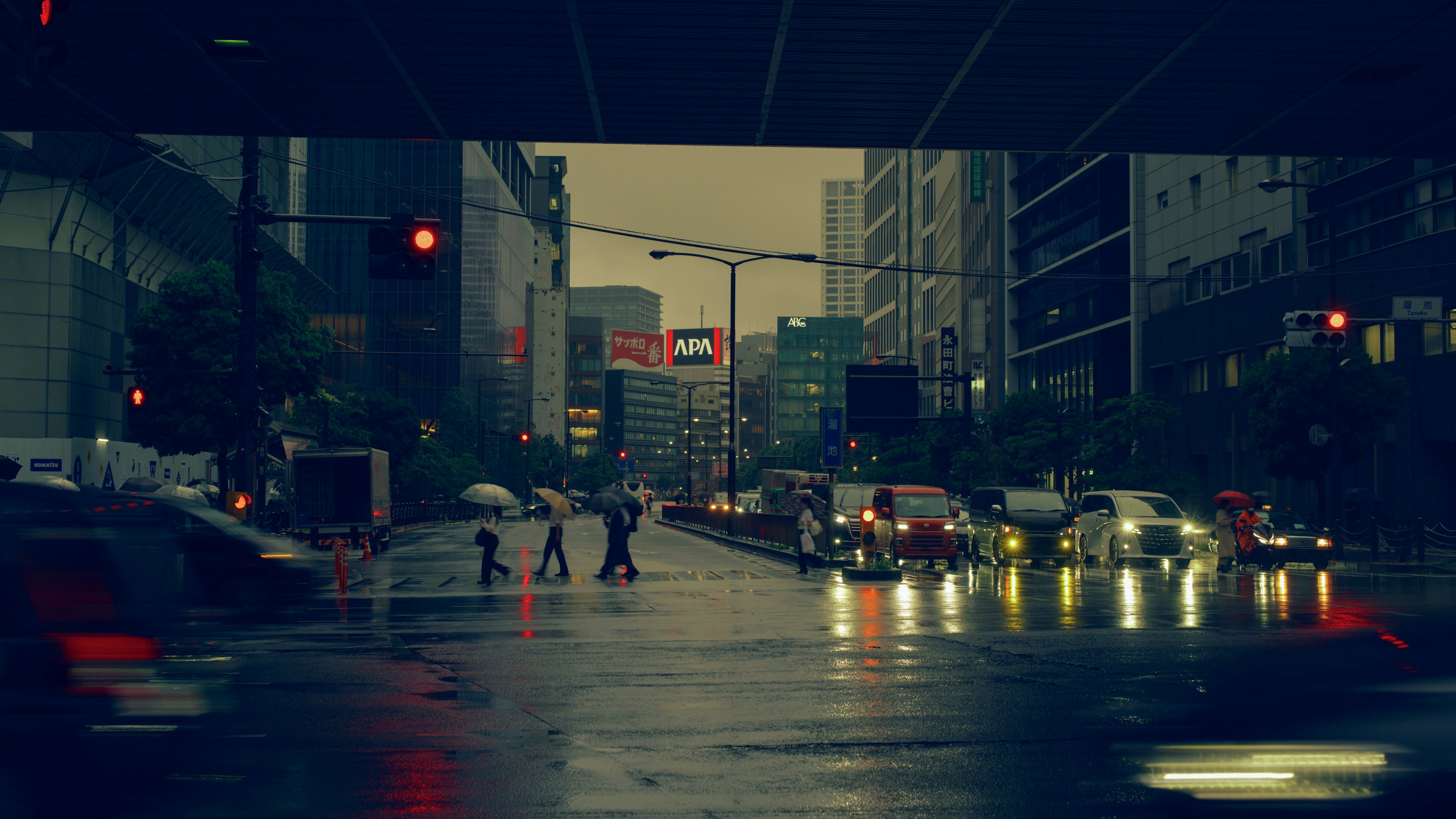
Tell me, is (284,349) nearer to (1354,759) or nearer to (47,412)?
(47,412)

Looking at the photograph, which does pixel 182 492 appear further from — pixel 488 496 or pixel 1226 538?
pixel 1226 538

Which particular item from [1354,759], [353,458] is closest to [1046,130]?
[1354,759]

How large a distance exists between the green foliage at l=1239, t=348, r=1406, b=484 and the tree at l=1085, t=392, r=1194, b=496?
10297 mm

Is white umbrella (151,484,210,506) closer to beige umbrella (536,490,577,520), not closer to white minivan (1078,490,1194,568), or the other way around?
beige umbrella (536,490,577,520)

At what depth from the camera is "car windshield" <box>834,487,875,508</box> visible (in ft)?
118

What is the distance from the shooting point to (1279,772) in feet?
19.5

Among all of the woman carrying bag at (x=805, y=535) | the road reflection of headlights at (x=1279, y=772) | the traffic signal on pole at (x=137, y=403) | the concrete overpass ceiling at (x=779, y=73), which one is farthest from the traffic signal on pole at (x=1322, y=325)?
the traffic signal on pole at (x=137, y=403)

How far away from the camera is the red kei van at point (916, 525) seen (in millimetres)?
29141

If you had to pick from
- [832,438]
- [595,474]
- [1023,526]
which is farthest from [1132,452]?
[595,474]

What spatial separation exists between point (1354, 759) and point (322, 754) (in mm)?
6148

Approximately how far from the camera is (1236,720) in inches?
269

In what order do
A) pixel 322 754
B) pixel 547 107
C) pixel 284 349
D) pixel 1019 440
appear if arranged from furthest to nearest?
1. pixel 1019 440
2. pixel 284 349
3. pixel 547 107
4. pixel 322 754

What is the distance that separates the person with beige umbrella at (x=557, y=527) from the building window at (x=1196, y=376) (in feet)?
142

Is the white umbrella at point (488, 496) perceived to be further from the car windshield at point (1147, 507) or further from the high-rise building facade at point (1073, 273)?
the high-rise building facade at point (1073, 273)
